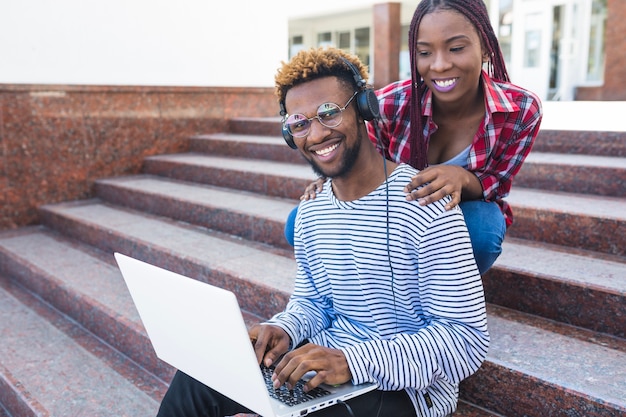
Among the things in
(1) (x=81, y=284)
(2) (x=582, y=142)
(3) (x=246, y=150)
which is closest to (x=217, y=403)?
(1) (x=81, y=284)

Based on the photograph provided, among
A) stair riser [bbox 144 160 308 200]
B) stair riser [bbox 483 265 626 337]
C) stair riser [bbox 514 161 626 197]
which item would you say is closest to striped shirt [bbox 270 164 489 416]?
stair riser [bbox 483 265 626 337]

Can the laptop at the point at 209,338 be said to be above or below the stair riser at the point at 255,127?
below

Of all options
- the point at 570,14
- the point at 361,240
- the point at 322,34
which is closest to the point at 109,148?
the point at 361,240

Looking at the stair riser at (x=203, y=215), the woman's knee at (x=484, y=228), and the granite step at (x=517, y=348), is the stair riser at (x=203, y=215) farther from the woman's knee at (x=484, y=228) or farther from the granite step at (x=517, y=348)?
the woman's knee at (x=484, y=228)

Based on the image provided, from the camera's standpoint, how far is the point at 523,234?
105 inches

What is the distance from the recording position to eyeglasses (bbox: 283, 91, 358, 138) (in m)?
1.46

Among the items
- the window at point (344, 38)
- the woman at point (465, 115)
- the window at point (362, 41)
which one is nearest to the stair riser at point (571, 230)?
the woman at point (465, 115)

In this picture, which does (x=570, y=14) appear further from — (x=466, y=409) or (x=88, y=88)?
(x=466, y=409)

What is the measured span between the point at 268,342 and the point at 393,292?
349 millimetres

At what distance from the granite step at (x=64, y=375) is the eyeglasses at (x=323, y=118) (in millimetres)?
1400

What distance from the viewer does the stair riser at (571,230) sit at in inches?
93.3

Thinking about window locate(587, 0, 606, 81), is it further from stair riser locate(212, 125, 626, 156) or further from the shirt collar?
the shirt collar

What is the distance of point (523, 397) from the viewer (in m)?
1.74

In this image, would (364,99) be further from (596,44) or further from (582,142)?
(596,44)
